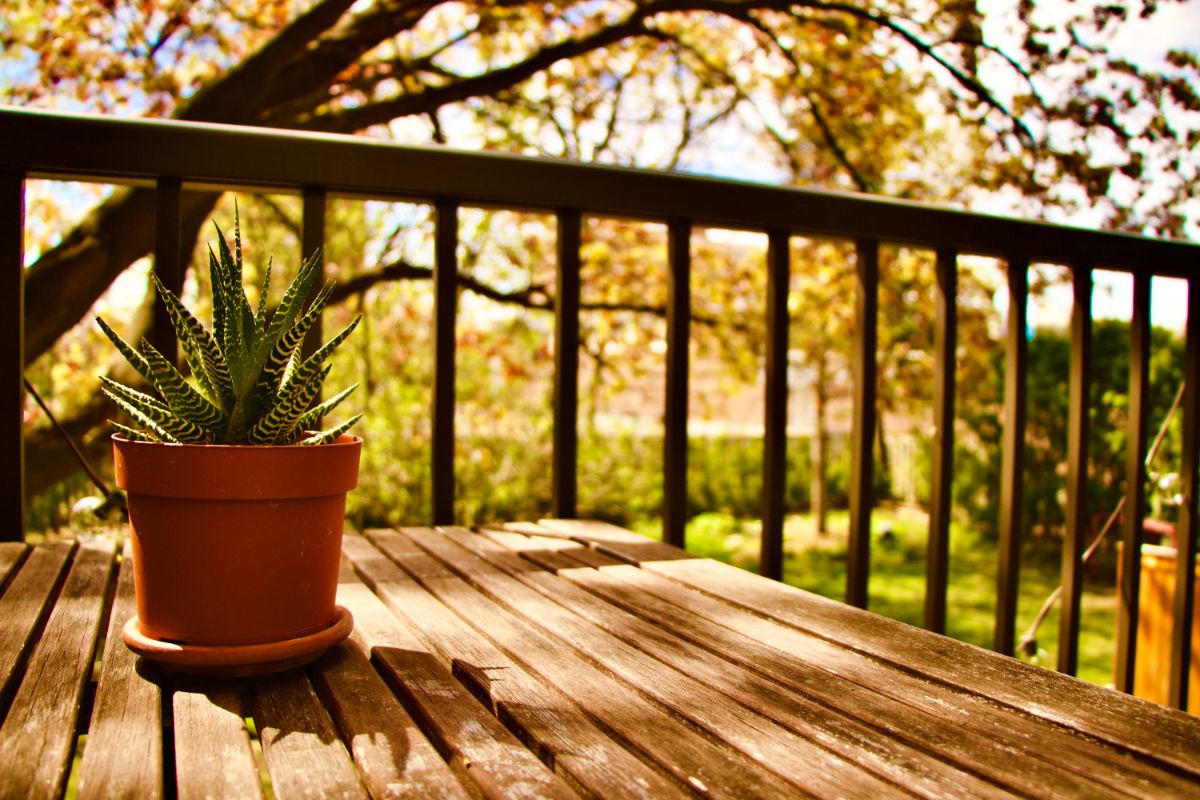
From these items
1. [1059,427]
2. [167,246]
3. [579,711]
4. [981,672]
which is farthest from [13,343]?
[1059,427]

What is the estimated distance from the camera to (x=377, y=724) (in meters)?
0.65

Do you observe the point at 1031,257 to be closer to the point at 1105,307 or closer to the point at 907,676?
the point at 907,676

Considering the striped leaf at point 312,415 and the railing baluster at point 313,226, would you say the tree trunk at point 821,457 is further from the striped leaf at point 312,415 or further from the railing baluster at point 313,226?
the striped leaf at point 312,415

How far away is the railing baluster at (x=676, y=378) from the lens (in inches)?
60.4

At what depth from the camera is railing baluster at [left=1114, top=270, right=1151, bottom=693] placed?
1675 mm

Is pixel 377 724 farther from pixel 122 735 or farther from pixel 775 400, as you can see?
pixel 775 400

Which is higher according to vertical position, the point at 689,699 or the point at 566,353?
the point at 566,353

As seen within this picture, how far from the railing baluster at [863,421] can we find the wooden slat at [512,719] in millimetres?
871

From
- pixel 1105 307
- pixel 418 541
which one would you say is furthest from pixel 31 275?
pixel 1105 307

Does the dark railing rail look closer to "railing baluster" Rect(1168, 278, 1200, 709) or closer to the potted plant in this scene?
"railing baluster" Rect(1168, 278, 1200, 709)

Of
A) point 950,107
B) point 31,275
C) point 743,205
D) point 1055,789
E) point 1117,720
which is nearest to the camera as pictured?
point 1055,789

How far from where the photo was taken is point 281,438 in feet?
2.66

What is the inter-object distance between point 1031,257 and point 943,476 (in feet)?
1.53

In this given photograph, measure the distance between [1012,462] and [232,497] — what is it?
4.68 feet
